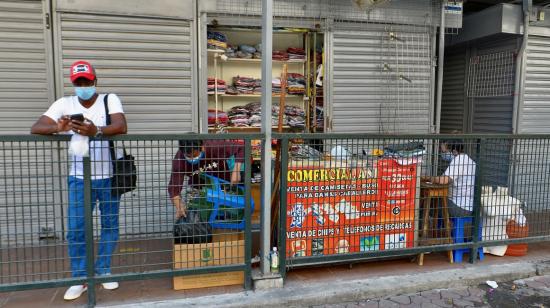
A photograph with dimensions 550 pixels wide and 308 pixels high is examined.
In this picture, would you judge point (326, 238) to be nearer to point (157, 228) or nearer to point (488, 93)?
point (157, 228)

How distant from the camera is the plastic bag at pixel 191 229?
11.6ft

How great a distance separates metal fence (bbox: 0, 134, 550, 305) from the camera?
11.1 ft

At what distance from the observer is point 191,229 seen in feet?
11.7

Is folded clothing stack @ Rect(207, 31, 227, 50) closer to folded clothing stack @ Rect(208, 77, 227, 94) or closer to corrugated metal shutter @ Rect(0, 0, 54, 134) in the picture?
folded clothing stack @ Rect(208, 77, 227, 94)

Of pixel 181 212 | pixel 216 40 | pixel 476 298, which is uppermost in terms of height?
pixel 216 40

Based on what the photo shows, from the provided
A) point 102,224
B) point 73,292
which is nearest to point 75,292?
point 73,292

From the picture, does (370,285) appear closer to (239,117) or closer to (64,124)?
(64,124)

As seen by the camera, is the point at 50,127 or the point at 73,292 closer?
the point at 50,127

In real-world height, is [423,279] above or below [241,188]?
below

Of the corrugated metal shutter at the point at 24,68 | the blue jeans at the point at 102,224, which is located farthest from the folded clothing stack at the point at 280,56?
the blue jeans at the point at 102,224

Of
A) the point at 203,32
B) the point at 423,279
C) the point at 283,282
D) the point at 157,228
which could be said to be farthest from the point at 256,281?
the point at 203,32

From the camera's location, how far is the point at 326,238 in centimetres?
391

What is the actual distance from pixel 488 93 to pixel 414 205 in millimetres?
4097

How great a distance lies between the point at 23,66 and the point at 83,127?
8.26ft
